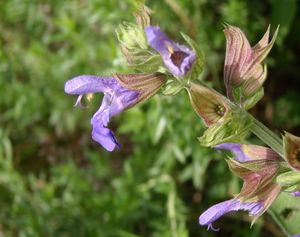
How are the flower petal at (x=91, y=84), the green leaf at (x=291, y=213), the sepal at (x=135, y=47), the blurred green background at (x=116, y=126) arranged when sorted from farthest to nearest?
the blurred green background at (x=116, y=126)
the green leaf at (x=291, y=213)
the flower petal at (x=91, y=84)
the sepal at (x=135, y=47)

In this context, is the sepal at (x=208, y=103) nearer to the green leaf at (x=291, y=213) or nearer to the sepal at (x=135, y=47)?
the sepal at (x=135, y=47)

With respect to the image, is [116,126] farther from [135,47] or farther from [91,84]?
[135,47]

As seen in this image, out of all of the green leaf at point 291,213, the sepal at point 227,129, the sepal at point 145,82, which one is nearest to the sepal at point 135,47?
the sepal at point 145,82

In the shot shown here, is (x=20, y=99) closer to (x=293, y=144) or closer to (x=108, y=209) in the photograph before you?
(x=108, y=209)

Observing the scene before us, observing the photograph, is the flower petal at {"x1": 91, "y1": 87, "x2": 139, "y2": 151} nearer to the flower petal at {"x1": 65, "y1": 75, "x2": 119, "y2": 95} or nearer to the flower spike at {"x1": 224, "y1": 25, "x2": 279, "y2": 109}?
the flower petal at {"x1": 65, "y1": 75, "x2": 119, "y2": 95}

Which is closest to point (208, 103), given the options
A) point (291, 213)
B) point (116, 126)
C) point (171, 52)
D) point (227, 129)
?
point (227, 129)

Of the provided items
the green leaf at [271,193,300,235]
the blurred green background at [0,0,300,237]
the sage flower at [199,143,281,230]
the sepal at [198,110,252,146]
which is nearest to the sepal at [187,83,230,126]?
the sepal at [198,110,252,146]

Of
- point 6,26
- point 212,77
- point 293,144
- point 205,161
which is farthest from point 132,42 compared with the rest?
point 6,26
